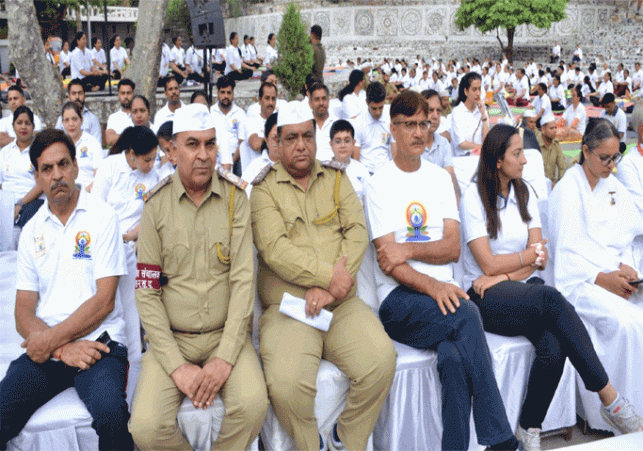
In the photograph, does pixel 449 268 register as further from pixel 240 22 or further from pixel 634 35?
pixel 240 22

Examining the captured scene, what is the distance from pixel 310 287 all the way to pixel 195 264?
1.70 feet

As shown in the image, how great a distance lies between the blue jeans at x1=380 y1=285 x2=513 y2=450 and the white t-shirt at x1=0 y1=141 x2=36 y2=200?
3.87m

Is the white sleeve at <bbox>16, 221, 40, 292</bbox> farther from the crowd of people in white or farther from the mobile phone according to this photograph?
the mobile phone

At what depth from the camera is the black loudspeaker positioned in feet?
26.8

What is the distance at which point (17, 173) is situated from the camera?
16.8ft

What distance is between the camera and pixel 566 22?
36.8 m

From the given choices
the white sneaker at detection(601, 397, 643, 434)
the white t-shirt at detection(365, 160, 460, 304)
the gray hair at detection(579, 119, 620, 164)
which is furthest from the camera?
the gray hair at detection(579, 119, 620, 164)

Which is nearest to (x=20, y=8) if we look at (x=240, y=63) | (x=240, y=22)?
(x=240, y=63)

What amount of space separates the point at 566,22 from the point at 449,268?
39.1m

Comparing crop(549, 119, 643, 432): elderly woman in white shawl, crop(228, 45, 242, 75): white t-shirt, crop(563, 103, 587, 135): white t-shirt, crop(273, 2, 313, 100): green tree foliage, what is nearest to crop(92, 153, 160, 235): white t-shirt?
crop(549, 119, 643, 432): elderly woman in white shawl

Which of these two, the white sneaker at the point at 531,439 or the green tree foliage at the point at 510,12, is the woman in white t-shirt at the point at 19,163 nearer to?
the white sneaker at the point at 531,439

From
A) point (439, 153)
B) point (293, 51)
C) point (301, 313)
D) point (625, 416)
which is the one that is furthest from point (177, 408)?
point (293, 51)

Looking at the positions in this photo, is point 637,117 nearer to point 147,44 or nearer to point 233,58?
point 147,44

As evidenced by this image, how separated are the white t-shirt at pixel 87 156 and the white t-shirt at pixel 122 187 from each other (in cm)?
109
